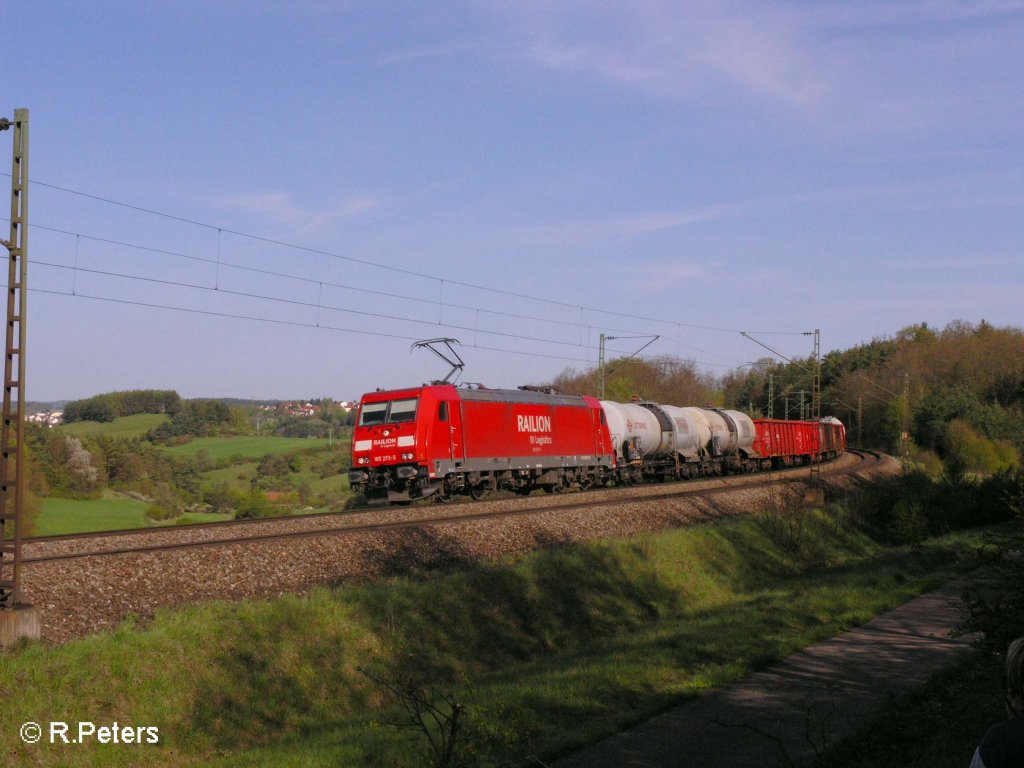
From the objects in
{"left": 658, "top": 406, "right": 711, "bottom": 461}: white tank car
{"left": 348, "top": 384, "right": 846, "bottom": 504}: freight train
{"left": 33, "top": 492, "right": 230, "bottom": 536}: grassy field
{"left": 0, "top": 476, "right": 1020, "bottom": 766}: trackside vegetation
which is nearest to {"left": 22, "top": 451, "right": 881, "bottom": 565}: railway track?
{"left": 348, "top": 384, "right": 846, "bottom": 504}: freight train

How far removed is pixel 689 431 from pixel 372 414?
1952 centimetres

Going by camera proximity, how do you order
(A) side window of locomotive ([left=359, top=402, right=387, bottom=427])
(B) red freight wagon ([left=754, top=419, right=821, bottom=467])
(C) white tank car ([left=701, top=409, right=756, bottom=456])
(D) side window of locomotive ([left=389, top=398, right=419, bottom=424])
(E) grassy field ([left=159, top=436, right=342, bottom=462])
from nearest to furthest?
(D) side window of locomotive ([left=389, top=398, right=419, bottom=424]) → (A) side window of locomotive ([left=359, top=402, right=387, bottom=427]) → (C) white tank car ([left=701, top=409, right=756, bottom=456]) → (B) red freight wagon ([left=754, top=419, right=821, bottom=467]) → (E) grassy field ([left=159, top=436, right=342, bottom=462])

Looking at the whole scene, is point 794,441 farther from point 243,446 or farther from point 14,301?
point 14,301

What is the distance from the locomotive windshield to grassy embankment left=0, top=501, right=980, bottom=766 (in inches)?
307

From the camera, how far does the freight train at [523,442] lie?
27.4 metres

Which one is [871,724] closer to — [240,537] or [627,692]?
[627,692]

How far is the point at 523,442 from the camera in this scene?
32.2 metres

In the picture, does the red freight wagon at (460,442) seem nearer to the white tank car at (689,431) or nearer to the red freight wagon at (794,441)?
the white tank car at (689,431)

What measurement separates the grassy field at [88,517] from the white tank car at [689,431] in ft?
65.2

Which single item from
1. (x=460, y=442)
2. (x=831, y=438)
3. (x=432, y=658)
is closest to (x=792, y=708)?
(x=432, y=658)

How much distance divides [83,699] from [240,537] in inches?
348

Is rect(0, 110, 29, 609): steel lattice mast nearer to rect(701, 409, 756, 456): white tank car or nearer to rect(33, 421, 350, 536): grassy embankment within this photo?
rect(33, 421, 350, 536): grassy embankment

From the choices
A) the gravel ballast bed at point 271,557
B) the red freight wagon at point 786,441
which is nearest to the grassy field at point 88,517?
the gravel ballast bed at point 271,557

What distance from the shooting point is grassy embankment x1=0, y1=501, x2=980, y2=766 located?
9797 mm
